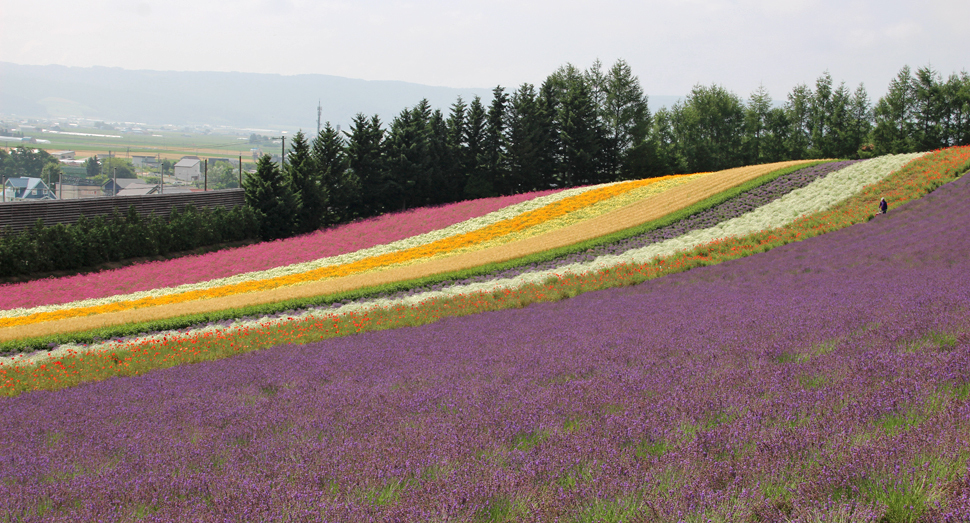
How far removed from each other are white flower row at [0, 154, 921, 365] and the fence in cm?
2487

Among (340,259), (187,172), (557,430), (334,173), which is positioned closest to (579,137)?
(334,173)

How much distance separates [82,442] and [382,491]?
13.5ft

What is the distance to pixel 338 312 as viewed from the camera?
19.5 metres

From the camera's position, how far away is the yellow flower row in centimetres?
2448

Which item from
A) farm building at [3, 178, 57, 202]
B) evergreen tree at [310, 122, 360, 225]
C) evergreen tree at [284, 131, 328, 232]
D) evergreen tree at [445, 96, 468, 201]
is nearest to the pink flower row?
evergreen tree at [284, 131, 328, 232]

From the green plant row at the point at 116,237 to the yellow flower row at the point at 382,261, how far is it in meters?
11.5

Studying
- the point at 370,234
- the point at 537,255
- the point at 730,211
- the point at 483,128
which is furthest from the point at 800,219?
the point at 483,128

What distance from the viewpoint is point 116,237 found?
122 ft

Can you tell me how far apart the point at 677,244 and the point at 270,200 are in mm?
32210

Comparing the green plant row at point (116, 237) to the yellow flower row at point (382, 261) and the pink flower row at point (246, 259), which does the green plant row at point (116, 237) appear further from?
the yellow flower row at point (382, 261)

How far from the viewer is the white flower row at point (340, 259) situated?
27281mm

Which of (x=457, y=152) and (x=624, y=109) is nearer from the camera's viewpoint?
(x=457, y=152)

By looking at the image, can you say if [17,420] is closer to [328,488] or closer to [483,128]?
[328,488]

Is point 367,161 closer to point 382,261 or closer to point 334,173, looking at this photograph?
point 334,173
